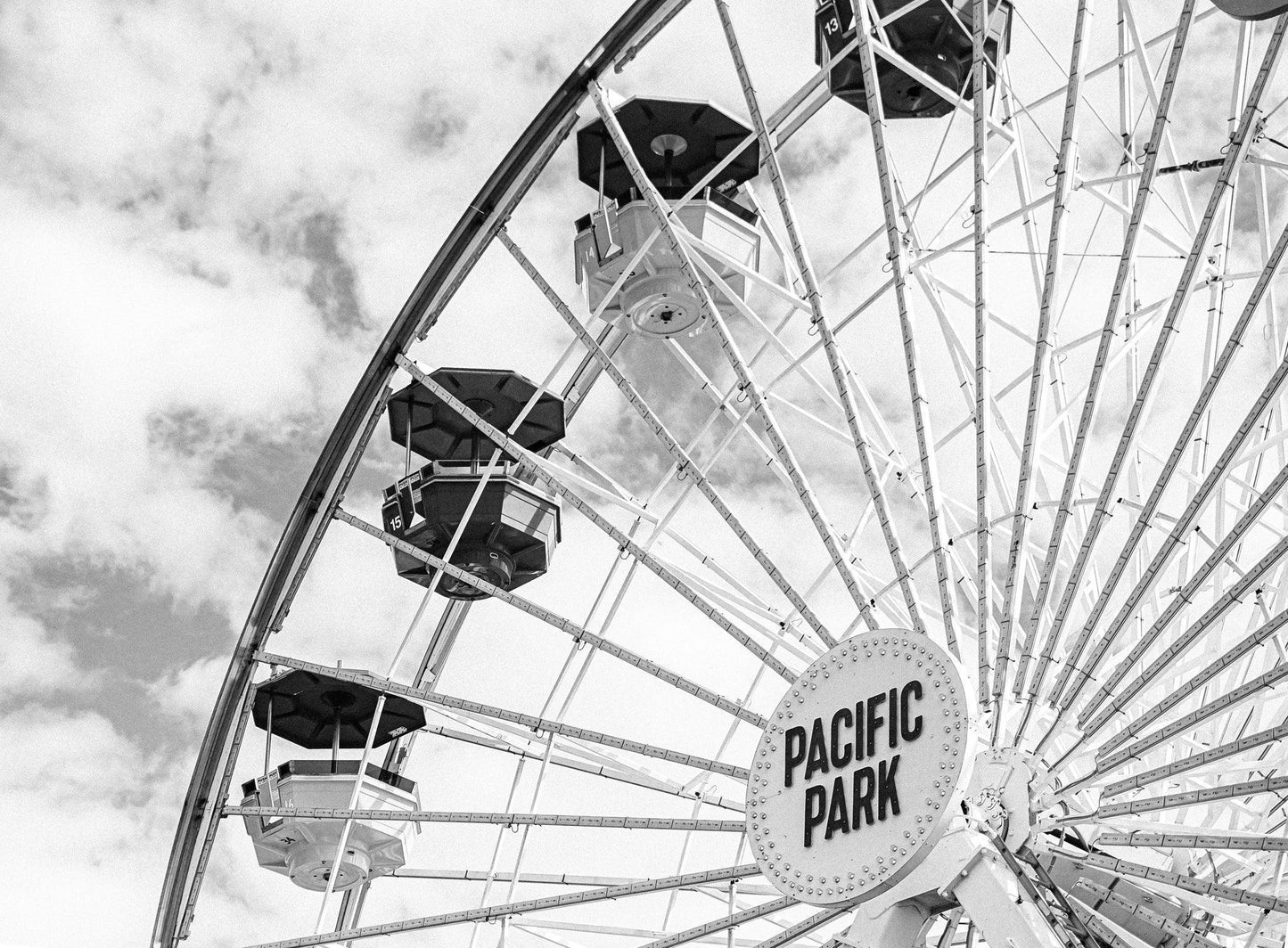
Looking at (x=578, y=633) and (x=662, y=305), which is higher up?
(x=662, y=305)

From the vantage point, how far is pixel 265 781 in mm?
16703

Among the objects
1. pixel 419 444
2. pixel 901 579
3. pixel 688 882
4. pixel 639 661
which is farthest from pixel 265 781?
pixel 901 579

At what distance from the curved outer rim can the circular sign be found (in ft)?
16.6

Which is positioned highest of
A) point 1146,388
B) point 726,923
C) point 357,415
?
point 357,415

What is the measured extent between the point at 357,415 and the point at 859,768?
6075 mm

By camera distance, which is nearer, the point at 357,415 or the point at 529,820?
the point at 529,820

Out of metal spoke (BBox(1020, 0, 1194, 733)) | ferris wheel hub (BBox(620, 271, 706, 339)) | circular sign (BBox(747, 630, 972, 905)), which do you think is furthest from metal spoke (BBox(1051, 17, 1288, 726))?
ferris wheel hub (BBox(620, 271, 706, 339))

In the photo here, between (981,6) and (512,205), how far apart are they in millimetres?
3918

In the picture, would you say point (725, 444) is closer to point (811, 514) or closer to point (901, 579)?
point (811, 514)

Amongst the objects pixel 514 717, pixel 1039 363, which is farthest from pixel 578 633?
pixel 1039 363

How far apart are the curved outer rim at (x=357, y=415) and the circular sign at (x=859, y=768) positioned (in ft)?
16.6

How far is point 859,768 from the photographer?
9.95 m

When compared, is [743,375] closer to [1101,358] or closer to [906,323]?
[906,323]

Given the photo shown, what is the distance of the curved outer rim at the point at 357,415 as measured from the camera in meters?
13.4
